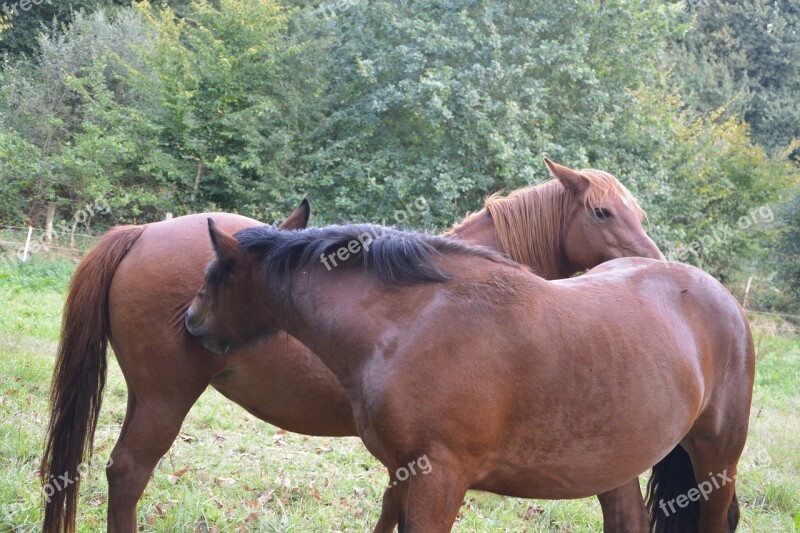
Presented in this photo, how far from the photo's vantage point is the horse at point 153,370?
127 inches

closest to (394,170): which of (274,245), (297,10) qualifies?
(297,10)

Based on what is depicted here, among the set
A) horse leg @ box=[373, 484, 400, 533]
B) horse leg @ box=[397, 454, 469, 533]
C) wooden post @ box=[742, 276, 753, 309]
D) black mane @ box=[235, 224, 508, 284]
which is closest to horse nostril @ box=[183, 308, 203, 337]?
black mane @ box=[235, 224, 508, 284]

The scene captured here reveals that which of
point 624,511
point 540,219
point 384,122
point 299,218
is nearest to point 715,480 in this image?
point 624,511

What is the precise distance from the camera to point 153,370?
3234 mm

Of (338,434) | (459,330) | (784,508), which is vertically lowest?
(784,508)

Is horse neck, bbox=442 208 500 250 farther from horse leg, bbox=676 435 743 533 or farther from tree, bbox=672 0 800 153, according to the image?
tree, bbox=672 0 800 153

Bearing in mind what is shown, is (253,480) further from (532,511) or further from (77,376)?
(532,511)

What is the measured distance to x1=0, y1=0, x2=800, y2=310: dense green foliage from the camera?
1558 centimetres

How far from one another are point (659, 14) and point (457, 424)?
56.2 feet

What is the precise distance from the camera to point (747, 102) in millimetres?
30391

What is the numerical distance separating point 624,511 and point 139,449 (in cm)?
258

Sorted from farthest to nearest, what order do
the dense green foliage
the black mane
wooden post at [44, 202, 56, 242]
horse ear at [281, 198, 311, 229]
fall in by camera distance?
1. wooden post at [44, 202, 56, 242]
2. the dense green foliage
3. horse ear at [281, 198, 311, 229]
4. the black mane

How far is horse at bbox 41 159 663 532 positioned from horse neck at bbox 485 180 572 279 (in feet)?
1.36

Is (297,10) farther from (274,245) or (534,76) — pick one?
(274,245)
